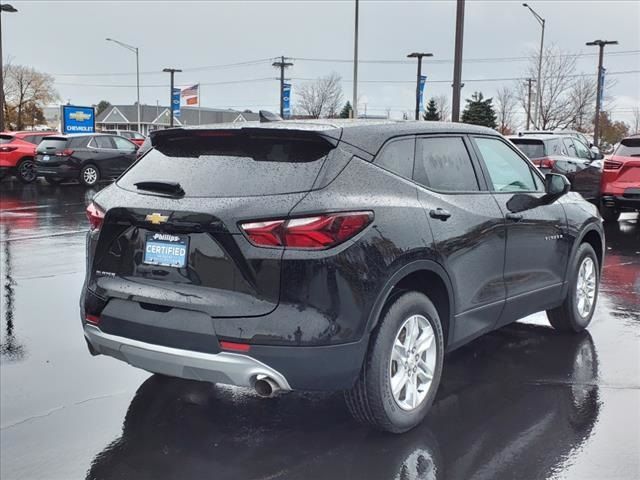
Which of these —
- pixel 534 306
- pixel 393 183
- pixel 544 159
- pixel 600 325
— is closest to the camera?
pixel 393 183

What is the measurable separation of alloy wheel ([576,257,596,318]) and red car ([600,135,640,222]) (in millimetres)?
7214

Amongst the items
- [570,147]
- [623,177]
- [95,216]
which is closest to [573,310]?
[95,216]

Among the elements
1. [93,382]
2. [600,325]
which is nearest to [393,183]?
[93,382]

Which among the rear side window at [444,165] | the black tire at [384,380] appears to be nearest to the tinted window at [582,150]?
the rear side window at [444,165]

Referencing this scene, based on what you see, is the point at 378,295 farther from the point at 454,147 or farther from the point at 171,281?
the point at 454,147

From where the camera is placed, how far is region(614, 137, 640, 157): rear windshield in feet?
43.1

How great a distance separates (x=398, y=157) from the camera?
4.23 m

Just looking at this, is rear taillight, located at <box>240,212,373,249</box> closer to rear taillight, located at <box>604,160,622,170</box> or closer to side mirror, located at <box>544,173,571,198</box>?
side mirror, located at <box>544,173,571,198</box>

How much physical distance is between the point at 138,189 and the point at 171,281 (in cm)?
65

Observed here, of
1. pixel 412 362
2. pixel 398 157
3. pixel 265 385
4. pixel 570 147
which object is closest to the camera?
pixel 265 385

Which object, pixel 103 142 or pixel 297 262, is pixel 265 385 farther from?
pixel 103 142

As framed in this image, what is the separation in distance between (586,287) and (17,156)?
2091cm

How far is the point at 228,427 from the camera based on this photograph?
416 cm

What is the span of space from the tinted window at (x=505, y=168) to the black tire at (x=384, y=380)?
1.40 meters
